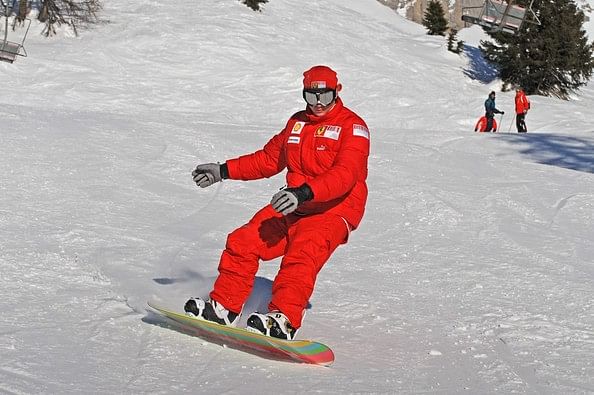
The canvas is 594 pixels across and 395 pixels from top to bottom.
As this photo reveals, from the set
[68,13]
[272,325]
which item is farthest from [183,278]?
[68,13]

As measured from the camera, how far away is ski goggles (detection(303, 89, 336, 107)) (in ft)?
15.6

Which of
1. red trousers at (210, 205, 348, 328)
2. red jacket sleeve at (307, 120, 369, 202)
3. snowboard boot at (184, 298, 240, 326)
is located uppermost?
red jacket sleeve at (307, 120, 369, 202)

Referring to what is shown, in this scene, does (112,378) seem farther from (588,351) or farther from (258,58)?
(258,58)

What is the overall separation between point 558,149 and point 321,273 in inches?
402

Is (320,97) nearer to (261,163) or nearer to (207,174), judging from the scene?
(261,163)

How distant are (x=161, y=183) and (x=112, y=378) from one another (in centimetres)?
584

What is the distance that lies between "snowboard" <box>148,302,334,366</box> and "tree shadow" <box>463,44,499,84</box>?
29.9 m

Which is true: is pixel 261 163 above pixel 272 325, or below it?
above

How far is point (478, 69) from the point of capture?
3538cm

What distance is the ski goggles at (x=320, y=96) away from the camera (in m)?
4.75

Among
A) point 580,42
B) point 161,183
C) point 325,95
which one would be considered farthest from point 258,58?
point 325,95

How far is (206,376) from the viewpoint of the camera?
3.91 m

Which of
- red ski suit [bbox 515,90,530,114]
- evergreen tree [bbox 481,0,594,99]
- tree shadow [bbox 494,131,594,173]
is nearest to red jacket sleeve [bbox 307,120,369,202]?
tree shadow [bbox 494,131,594,173]

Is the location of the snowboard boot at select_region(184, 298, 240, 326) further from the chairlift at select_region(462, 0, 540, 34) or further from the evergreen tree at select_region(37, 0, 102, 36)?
the evergreen tree at select_region(37, 0, 102, 36)
